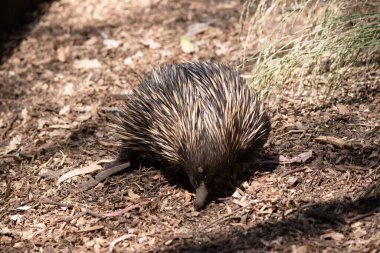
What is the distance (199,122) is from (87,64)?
330 cm

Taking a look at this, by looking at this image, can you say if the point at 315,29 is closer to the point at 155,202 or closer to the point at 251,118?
the point at 251,118

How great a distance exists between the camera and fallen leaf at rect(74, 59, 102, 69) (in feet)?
24.8

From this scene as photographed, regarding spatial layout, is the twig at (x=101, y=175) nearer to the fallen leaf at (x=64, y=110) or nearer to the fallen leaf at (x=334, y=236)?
the fallen leaf at (x=64, y=110)

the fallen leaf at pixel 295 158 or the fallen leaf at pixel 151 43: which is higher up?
the fallen leaf at pixel 151 43

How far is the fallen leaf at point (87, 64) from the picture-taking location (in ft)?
24.8

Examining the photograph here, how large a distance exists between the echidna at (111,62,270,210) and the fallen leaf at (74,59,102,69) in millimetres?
2335

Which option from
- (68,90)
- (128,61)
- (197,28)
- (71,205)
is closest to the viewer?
(71,205)

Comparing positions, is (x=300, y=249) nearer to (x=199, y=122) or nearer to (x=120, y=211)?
(x=199, y=122)

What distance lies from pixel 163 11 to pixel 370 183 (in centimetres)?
452

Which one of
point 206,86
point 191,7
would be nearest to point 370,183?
point 206,86

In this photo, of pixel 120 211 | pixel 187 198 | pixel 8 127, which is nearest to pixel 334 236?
pixel 187 198

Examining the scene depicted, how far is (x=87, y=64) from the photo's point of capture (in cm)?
761

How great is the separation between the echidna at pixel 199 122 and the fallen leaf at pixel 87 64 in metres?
2.33

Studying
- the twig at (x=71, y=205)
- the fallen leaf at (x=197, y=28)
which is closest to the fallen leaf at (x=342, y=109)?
the twig at (x=71, y=205)
